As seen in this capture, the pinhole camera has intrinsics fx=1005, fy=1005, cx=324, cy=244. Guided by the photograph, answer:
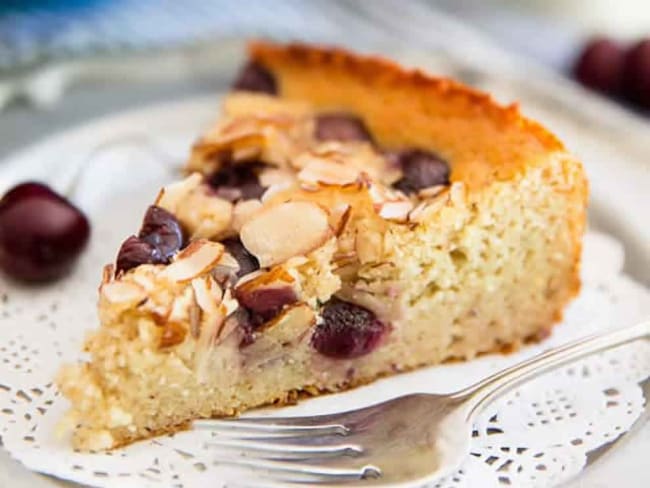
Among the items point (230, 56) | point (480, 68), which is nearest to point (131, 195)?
point (230, 56)

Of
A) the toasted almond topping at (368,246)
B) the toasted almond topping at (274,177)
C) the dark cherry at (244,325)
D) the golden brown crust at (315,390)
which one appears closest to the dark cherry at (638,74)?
the golden brown crust at (315,390)

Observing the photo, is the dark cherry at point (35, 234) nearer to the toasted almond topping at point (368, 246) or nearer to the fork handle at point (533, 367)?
the toasted almond topping at point (368, 246)

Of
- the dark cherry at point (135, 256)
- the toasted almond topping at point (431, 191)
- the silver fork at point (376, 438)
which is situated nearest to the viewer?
the silver fork at point (376, 438)

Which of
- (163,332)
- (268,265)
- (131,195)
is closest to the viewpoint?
(163,332)

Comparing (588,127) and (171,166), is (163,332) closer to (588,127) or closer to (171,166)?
(171,166)

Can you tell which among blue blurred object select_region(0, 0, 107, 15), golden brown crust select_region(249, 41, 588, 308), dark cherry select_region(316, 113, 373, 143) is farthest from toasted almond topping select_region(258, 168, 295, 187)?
blue blurred object select_region(0, 0, 107, 15)

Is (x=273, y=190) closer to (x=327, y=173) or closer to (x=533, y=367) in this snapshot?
Result: (x=327, y=173)
